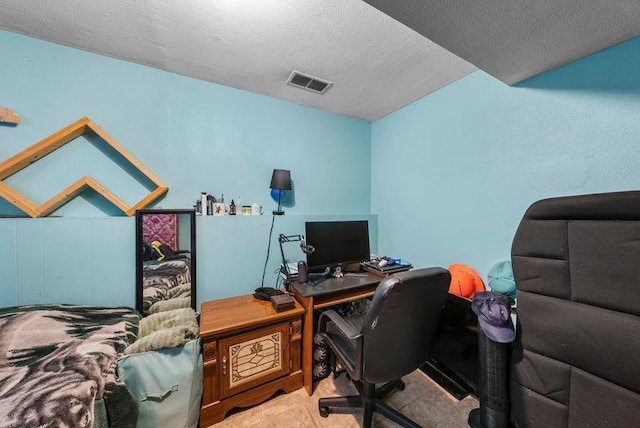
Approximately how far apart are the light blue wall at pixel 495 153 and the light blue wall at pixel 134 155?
93 cm

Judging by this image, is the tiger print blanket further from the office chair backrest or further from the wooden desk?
the office chair backrest

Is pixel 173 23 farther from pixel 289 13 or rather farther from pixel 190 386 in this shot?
pixel 190 386

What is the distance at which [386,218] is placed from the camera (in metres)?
2.62

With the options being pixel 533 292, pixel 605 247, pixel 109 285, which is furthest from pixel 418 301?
pixel 109 285

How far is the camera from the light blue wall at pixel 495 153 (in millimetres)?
1194

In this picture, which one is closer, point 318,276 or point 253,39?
point 253,39

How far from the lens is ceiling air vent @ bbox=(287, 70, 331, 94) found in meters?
1.85

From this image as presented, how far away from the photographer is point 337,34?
1.41 metres

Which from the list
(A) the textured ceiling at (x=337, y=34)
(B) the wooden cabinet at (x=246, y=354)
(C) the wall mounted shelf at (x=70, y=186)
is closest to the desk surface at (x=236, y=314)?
(B) the wooden cabinet at (x=246, y=354)

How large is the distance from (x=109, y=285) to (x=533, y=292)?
2498mm

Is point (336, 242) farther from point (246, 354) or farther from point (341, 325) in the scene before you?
point (246, 354)

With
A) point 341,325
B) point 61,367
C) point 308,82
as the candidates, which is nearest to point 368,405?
point 341,325

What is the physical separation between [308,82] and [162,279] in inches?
80.1

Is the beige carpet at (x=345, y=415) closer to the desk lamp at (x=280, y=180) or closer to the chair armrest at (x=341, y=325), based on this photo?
the chair armrest at (x=341, y=325)
